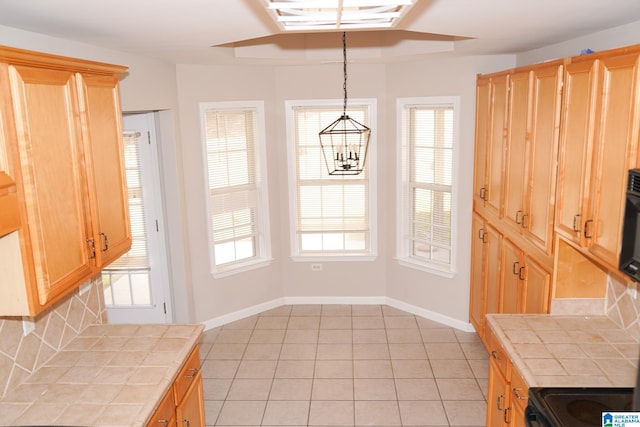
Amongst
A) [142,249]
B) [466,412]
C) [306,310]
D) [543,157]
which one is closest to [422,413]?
[466,412]

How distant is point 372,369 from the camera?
446 cm

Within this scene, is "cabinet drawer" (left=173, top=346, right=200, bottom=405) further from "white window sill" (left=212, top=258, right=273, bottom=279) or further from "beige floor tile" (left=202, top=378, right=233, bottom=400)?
"white window sill" (left=212, top=258, right=273, bottom=279)

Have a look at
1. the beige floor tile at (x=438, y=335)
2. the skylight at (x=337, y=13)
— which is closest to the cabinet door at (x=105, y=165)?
the skylight at (x=337, y=13)

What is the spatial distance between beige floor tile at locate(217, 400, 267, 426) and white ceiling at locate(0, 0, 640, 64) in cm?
260

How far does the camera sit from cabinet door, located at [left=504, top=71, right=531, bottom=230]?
342cm

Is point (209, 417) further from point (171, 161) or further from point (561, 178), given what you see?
point (561, 178)

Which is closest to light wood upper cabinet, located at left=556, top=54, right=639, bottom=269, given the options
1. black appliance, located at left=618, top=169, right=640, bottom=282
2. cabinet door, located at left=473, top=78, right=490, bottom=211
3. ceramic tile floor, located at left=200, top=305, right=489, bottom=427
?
black appliance, located at left=618, top=169, right=640, bottom=282

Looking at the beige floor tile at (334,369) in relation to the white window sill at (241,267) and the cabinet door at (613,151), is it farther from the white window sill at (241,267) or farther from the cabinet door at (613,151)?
the cabinet door at (613,151)

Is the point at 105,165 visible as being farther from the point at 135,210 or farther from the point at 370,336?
the point at 370,336

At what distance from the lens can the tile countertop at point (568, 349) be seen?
247 centimetres

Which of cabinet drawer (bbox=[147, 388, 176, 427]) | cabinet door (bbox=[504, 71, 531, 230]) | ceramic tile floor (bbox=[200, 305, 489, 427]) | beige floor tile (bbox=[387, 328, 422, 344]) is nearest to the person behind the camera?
cabinet drawer (bbox=[147, 388, 176, 427])

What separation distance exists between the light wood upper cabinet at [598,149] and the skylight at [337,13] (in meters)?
1.01

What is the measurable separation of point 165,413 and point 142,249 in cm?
268

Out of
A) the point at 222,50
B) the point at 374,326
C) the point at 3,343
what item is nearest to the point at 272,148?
the point at 222,50
